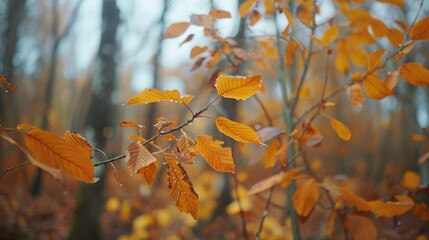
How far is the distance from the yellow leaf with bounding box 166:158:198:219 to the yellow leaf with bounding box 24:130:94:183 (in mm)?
204

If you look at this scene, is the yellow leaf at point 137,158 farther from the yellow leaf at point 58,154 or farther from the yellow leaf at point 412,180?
the yellow leaf at point 412,180

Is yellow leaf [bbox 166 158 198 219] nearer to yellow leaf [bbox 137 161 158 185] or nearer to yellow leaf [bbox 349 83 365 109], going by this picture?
yellow leaf [bbox 137 161 158 185]

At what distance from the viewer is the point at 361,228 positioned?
1193 millimetres

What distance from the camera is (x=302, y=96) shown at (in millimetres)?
1696

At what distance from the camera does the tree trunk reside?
3.36 meters

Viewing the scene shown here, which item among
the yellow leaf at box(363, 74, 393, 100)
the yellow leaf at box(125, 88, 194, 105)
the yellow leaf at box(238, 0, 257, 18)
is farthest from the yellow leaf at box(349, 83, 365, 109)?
the yellow leaf at box(125, 88, 194, 105)

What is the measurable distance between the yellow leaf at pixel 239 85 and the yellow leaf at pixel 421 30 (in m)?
0.58

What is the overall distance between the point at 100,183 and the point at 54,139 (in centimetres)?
297

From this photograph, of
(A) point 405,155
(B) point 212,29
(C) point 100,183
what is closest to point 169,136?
(B) point 212,29

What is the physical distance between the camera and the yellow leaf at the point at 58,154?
661 mm

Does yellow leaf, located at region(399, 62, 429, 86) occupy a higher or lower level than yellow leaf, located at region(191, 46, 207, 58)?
lower

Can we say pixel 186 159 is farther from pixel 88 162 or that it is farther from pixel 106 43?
pixel 106 43

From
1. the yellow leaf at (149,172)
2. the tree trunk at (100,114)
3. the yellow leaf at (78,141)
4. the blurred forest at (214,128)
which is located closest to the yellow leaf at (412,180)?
the blurred forest at (214,128)

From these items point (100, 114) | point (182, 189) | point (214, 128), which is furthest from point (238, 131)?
point (214, 128)
